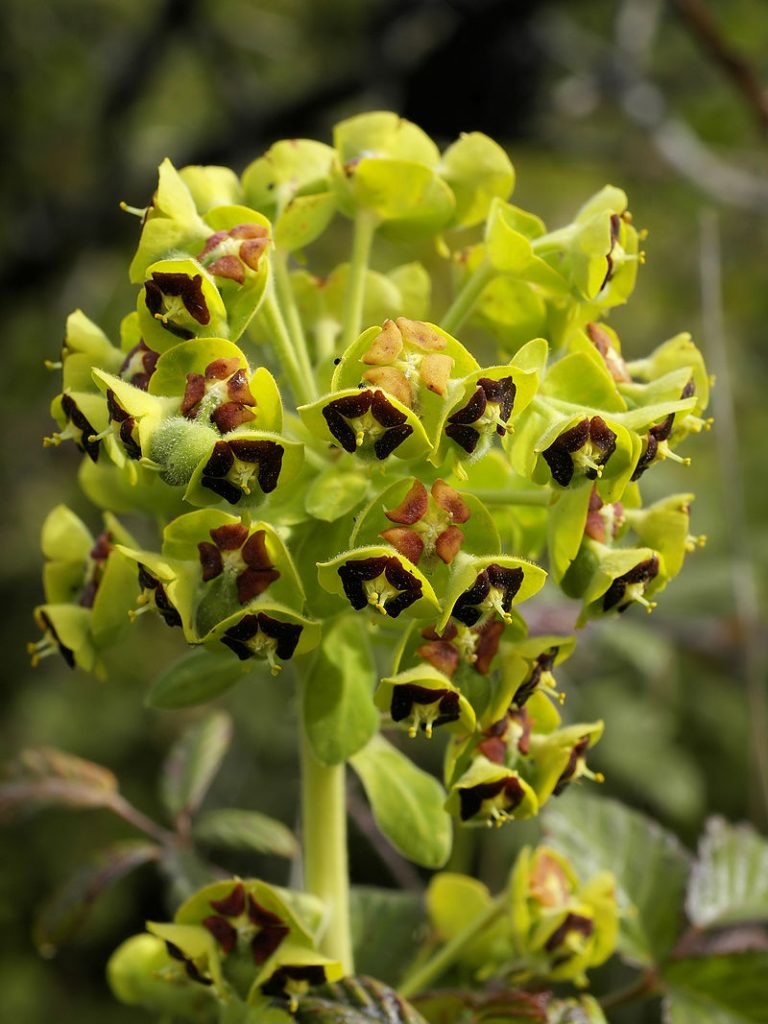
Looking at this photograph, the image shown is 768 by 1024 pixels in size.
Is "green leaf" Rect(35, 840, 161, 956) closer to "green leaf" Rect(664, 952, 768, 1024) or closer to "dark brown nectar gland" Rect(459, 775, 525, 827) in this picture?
"dark brown nectar gland" Rect(459, 775, 525, 827)

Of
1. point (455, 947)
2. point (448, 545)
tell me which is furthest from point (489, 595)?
point (455, 947)

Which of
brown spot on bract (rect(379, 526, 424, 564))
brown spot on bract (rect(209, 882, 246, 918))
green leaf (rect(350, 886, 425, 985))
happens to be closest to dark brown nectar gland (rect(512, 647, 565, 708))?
brown spot on bract (rect(379, 526, 424, 564))

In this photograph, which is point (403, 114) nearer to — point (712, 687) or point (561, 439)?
point (712, 687)

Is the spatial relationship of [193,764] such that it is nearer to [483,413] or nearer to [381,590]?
[381,590]

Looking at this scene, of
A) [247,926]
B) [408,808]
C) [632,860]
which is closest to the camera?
[247,926]

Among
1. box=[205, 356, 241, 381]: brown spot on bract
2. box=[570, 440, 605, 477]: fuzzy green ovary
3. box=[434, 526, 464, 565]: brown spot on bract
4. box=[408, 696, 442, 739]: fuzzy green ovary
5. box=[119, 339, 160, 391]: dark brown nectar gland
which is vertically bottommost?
box=[408, 696, 442, 739]: fuzzy green ovary

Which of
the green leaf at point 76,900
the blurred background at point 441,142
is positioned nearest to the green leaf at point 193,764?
the green leaf at point 76,900

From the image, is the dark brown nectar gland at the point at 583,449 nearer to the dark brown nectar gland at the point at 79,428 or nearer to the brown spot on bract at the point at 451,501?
the brown spot on bract at the point at 451,501
